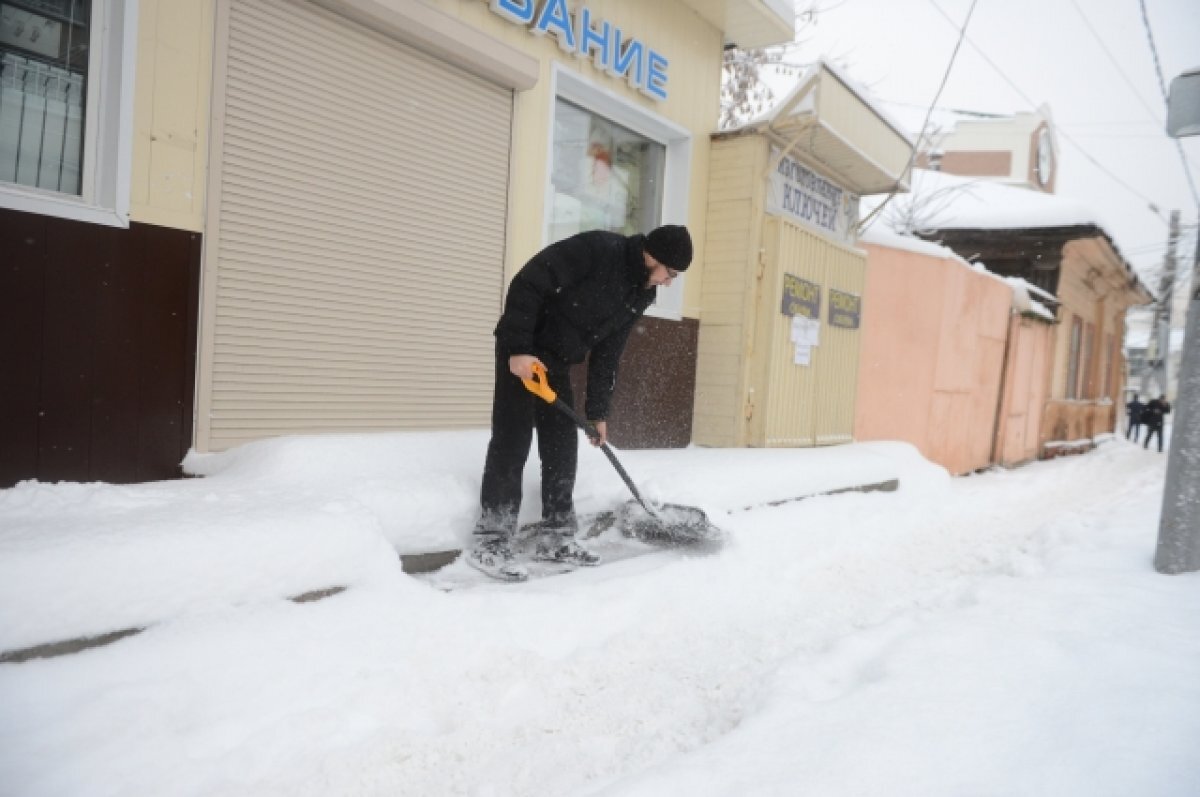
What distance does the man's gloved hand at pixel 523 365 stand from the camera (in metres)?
3.20

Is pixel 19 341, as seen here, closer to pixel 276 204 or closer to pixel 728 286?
pixel 276 204

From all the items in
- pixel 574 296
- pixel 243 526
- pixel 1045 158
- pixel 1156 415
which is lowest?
pixel 243 526

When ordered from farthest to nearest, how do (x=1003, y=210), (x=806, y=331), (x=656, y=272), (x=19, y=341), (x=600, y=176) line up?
1. (x=1003, y=210)
2. (x=806, y=331)
3. (x=600, y=176)
4. (x=656, y=272)
5. (x=19, y=341)

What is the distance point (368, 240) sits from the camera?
4426 mm

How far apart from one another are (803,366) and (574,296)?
4.36 m

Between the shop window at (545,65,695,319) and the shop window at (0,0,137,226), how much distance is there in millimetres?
2891

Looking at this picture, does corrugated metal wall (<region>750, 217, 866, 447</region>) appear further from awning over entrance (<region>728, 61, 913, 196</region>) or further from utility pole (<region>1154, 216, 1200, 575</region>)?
utility pole (<region>1154, 216, 1200, 575</region>)

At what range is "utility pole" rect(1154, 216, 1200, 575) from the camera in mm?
3752

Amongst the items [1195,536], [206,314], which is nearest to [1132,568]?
[1195,536]

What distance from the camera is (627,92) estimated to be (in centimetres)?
613

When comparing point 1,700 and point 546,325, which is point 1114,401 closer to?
point 546,325

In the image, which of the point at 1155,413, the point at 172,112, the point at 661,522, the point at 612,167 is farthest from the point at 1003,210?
the point at 172,112

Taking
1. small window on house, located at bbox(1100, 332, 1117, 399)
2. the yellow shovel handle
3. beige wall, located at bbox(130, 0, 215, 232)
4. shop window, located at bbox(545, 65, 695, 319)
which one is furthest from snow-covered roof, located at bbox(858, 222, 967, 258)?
small window on house, located at bbox(1100, 332, 1117, 399)

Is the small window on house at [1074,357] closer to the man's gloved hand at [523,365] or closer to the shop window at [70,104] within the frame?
the man's gloved hand at [523,365]
